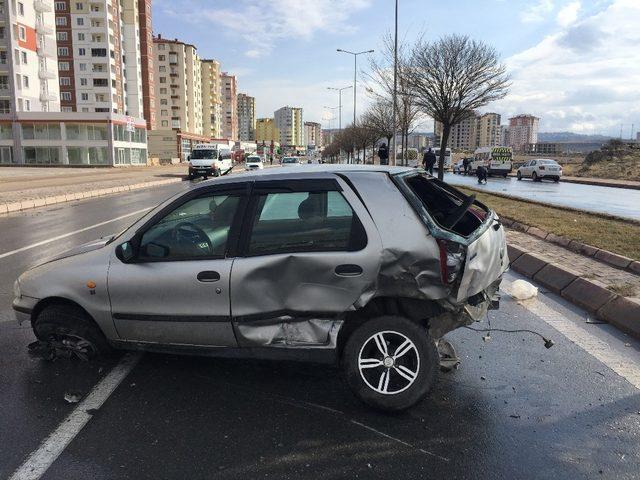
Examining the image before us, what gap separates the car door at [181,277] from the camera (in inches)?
146

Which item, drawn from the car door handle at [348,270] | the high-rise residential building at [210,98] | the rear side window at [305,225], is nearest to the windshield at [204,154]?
the rear side window at [305,225]

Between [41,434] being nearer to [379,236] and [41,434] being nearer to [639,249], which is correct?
[379,236]

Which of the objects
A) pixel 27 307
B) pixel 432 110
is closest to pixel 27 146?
pixel 432 110

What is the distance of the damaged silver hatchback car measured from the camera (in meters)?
3.53

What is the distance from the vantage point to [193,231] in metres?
4.00

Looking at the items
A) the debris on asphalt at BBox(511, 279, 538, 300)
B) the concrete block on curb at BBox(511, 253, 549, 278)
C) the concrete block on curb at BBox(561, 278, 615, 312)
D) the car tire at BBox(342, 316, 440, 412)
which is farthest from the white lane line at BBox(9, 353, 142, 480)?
the concrete block on curb at BBox(511, 253, 549, 278)

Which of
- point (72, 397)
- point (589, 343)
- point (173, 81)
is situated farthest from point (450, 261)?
point (173, 81)

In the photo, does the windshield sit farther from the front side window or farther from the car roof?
the car roof

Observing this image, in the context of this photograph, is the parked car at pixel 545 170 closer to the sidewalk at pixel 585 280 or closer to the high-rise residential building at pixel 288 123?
the sidewalk at pixel 585 280

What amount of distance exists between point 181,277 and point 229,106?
179909 mm

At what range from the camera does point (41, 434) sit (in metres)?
3.23

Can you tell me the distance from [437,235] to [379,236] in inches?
15.0

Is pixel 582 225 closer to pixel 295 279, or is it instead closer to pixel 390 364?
pixel 390 364

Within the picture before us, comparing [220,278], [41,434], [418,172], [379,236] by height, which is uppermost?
[418,172]
